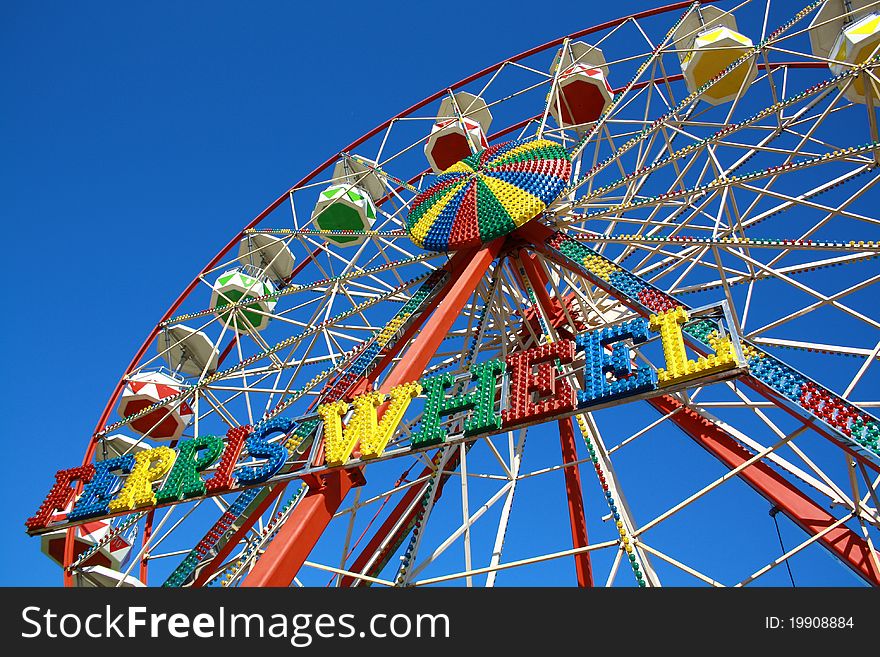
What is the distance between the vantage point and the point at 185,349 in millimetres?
15266

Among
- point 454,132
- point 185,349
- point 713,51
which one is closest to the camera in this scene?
point 713,51

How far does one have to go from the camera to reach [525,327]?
12.1 meters

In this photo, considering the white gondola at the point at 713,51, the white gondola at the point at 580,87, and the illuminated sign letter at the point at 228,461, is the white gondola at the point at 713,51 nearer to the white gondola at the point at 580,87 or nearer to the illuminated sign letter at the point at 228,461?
the white gondola at the point at 580,87

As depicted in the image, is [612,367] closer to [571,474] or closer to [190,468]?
[571,474]

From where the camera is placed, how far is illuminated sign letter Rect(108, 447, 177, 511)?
955 centimetres

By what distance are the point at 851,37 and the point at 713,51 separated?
87.8 inches

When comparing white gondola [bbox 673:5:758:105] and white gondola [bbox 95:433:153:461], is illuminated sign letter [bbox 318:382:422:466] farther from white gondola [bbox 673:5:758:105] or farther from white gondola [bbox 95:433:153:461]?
white gondola [bbox 673:5:758:105]

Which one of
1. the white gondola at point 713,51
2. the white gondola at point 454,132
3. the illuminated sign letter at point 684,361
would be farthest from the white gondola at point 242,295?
the illuminated sign letter at point 684,361

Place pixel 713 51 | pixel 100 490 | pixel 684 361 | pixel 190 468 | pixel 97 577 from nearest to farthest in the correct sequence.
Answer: pixel 684 361, pixel 190 468, pixel 100 490, pixel 97 577, pixel 713 51

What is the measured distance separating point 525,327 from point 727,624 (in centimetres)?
734

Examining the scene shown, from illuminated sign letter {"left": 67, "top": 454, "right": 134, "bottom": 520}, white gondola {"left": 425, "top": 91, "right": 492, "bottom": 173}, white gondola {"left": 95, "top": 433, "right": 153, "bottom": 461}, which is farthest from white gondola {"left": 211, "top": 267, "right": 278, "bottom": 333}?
illuminated sign letter {"left": 67, "top": 454, "right": 134, "bottom": 520}

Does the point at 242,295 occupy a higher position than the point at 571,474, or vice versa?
the point at 242,295

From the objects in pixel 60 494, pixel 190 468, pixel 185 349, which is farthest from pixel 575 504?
pixel 185 349

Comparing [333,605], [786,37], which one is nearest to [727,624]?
[333,605]
